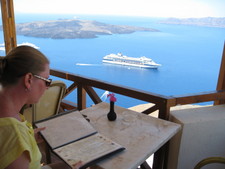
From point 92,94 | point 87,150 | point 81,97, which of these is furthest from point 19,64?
point 81,97

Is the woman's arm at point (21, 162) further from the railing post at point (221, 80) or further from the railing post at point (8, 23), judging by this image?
the railing post at point (8, 23)

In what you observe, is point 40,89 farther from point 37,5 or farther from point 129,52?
point 37,5

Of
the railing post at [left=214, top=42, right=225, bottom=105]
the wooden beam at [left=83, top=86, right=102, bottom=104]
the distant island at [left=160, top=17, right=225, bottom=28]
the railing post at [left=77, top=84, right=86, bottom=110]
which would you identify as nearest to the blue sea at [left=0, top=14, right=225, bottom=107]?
the distant island at [left=160, top=17, right=225, bottom=28]

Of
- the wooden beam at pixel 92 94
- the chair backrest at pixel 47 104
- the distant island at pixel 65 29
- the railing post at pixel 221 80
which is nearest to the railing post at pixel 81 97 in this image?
the wooden beam at pixel 92 94

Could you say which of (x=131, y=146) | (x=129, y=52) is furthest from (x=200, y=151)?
(x=129, y=52)

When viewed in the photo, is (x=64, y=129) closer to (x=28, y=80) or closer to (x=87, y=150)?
(x=87, y=150)

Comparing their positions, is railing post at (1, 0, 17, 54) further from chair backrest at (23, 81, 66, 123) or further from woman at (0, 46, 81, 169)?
woman at (0, 46, 81, 169)
